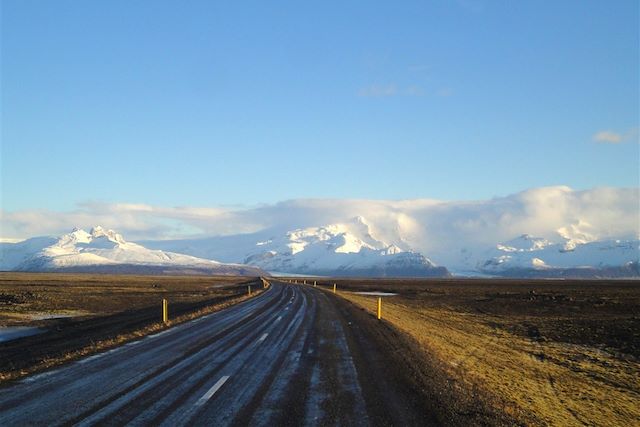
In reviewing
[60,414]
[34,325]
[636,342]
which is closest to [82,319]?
[34,325]

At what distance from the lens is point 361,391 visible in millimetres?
11453

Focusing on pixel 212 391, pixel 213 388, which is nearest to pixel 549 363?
pixel 213 388

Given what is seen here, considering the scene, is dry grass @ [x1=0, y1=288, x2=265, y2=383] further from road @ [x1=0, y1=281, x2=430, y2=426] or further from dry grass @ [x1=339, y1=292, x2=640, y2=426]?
dry grass @ [x1=339, y1=292, x2=640, y2=426]

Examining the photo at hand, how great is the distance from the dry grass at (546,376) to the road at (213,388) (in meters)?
3.08

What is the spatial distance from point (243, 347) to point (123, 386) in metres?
6.38

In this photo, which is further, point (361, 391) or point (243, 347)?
point (243, 347)

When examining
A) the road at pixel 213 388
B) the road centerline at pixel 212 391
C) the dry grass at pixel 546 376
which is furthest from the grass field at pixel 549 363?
the road centerline at pixel 212 391

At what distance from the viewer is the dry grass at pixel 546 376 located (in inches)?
500

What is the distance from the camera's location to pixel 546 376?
17.8m

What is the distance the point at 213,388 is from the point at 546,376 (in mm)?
11756

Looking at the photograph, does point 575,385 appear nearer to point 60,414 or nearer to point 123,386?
point 123,386

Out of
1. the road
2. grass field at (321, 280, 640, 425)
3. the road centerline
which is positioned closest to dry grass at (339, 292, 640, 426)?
grass field at (321, 280, 640, 425)

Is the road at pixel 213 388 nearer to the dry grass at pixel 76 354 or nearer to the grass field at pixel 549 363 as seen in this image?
the dry grass at pixel 76 354

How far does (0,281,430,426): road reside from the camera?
9234 mm
